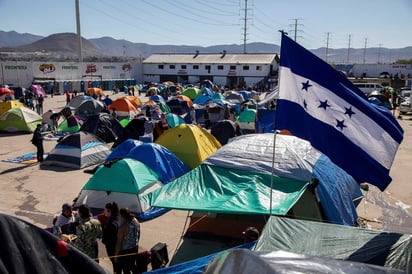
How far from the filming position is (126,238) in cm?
566

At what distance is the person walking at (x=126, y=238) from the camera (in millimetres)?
5641

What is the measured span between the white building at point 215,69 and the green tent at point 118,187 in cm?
4568

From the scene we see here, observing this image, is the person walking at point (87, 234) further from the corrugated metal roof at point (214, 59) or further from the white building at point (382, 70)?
the white building at point (382, 70)

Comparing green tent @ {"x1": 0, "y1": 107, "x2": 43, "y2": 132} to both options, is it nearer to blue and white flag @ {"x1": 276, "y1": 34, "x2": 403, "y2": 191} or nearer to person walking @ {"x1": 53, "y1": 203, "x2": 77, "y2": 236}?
person walking @ {"x1": 53, "y1": 203, "x2": 77, "y2": 236}

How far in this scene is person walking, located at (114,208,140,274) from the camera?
5.64 metres

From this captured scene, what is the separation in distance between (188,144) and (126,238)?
6.00 meters

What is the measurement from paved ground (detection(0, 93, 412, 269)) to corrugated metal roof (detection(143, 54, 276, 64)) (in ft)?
143

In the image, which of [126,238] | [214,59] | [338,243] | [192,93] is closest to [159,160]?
[126,238]

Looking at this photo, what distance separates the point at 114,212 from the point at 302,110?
342 cm

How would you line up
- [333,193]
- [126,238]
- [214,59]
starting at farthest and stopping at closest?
[214,59], [333,193], [126,238]

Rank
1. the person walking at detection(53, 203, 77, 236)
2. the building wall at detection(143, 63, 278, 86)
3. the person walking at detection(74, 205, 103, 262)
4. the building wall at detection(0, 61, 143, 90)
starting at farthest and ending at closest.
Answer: the building wall at detection(143, 63, 278, 86)
the building wall at detection(0, 61, 143, 90)
the person walking at detection(53, 203, 77, 236)
the person walking at detection(74, 205, 103, 262)

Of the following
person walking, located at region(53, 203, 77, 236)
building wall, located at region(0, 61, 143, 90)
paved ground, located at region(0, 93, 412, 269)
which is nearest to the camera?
person walking, located at region(53, 203, 77, 236)

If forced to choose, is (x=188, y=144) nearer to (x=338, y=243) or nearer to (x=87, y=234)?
(x=87, y=234)

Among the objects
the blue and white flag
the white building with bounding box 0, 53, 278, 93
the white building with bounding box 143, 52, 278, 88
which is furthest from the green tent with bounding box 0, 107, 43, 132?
the white building with bounding box 143, 52, 278, 88
